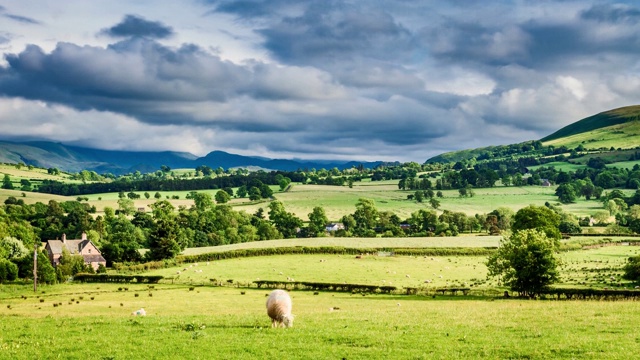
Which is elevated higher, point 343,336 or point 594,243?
point 343,336

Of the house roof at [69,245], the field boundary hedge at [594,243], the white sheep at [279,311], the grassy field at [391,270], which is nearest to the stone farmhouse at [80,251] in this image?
the house roof at [69,245]

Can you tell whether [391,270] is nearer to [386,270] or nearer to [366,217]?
[386,270]

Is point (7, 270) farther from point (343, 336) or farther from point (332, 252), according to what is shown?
point (343, 336)

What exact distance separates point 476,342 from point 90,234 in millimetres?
139434

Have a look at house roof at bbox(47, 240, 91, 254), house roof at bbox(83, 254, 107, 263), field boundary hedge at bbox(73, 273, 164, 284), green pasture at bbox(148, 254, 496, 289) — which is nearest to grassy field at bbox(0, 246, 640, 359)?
green pasture at bbox(148, 254, 496, 289)

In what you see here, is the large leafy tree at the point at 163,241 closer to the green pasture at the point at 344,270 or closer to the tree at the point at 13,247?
the green pasture at the point at 344,270

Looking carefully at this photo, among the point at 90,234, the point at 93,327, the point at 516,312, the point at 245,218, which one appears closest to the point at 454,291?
the point at 516,312

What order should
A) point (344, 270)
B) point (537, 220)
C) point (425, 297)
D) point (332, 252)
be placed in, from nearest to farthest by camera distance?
1. point (425, 297)
2. point (344, 270)
3. point (537, 220)
4. point (332, 252)

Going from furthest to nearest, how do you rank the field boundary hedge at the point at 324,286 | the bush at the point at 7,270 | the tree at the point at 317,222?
the tree at the point at 317,222 → the bush at the point at 7,270 → the field boundary hedge at the point at 324,286

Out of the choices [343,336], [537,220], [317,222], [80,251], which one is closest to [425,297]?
[343,336]

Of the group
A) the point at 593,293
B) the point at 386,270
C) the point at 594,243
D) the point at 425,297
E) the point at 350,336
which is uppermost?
the point at 350,336

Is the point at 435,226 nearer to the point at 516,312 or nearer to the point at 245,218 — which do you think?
the point at 245,218

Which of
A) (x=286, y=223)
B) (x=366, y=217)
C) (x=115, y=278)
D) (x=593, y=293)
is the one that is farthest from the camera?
(x=366, y=217)

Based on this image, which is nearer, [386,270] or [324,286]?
[324,286]
